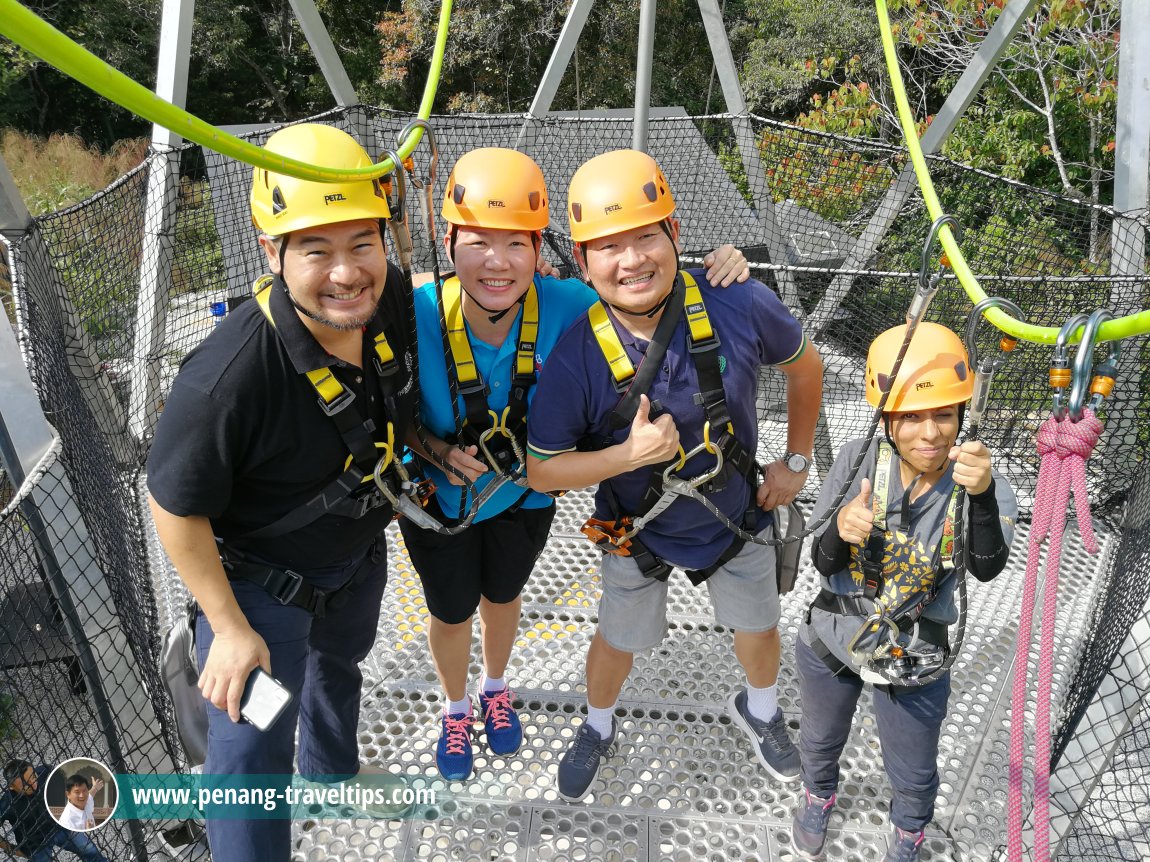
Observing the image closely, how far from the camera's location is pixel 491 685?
9.11 ft

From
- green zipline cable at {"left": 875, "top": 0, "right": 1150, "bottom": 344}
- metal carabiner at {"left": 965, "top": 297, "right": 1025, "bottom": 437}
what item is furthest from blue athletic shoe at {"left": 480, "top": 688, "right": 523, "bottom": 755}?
green zipline cable at {"left": 875, "top": 0, "right": 1150, "bottom": 344}

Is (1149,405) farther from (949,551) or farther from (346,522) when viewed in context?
(346,522)

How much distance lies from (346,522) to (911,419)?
1418mm

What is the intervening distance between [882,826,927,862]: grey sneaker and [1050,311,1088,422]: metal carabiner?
153cm

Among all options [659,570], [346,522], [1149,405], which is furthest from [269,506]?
[1149,405]

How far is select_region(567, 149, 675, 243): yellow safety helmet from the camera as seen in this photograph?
1969mm

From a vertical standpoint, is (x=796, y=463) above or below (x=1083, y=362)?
below

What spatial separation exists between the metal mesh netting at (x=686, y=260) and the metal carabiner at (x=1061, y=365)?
119 centimetres

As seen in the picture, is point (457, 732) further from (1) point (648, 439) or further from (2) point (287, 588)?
(1) point (648, 439)

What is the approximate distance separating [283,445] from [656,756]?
5.58ft

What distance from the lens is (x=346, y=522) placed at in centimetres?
199

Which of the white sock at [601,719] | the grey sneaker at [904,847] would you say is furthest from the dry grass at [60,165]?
the grey sneaker at [904,847]

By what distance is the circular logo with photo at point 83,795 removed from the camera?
2264 millimetres

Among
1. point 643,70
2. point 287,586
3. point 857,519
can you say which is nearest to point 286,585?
point 287,586
